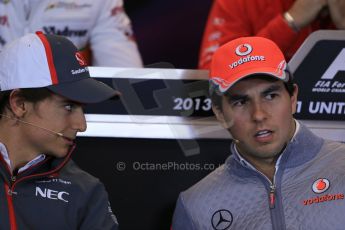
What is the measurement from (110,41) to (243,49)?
2.99 feet

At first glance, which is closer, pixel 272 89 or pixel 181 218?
pixel 272 89

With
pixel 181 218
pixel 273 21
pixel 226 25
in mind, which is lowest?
pixel 181 218

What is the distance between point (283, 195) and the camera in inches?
94.6

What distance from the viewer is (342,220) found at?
91.2 inches

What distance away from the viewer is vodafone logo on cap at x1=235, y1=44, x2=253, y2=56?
246 cm

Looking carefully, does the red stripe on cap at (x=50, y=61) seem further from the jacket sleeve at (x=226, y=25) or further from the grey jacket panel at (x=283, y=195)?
the jacket sleeve at (x=226, y=25)

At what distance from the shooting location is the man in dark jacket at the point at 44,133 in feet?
7.85

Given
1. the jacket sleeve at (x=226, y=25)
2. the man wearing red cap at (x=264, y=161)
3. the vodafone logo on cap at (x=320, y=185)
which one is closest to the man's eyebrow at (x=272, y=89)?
the man wearing red cap at (x=264, y=161)

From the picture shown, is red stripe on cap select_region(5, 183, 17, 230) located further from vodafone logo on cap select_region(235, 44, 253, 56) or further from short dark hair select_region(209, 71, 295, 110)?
vodafone logo on cap select_region(235, 44, 253, 56)

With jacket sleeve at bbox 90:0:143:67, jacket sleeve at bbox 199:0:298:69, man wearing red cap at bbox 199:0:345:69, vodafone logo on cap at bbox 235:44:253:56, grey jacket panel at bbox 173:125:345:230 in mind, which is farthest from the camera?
jacket sleeve at bbox 90:0:143:67

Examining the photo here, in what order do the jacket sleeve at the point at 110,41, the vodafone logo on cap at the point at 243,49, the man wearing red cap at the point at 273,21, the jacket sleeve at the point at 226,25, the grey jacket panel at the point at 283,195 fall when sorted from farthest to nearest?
the jacket sleeve at the point at 110,41 → the jacket sleeve at the point at 226,25 → the man wearing red cap at the point at 273,21 → the vodafone logo on cap at the point at 243,49 → the grey jacket panel at the point at 283,195

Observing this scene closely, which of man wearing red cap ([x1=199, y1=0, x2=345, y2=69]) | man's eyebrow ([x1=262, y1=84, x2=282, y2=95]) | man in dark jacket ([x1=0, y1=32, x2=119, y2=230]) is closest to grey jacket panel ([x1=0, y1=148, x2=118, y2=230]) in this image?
man in dark jacket ([x1=0, y1=32, x2=119, y2=230])

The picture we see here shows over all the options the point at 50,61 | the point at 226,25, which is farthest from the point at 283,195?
the point at 226,25

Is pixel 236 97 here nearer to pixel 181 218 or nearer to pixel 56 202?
pixel 181 218
